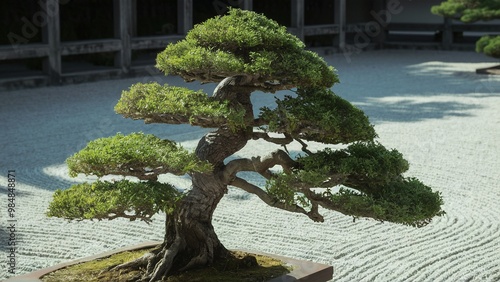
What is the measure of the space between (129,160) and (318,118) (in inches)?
31.0

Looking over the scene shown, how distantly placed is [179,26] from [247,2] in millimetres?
1546

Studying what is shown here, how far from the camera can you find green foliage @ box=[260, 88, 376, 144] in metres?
3.74

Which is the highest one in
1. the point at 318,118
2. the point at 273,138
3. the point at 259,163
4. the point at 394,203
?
the point at 318,118

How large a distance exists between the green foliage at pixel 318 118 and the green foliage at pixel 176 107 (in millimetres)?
170

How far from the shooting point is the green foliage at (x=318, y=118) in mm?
3744

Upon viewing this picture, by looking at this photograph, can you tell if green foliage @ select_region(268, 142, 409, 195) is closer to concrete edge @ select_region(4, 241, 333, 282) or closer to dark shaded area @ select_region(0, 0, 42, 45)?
concrete edge @ select_region(4, 241, 333, 282)

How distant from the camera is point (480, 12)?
1598 centimetres

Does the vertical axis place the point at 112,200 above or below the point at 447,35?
above

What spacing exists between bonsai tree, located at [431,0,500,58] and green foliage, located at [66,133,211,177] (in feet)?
42.5

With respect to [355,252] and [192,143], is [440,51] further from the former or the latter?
[355,252]

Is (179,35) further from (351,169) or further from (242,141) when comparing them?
(351,169)

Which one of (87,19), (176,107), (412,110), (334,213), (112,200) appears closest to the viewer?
(112,200)

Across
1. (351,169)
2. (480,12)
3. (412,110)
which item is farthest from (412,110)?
(351,169)

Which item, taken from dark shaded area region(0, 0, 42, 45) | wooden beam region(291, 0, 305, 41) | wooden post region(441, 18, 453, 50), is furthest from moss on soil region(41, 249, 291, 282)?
wooden post region(441, 18, 453, 50)
